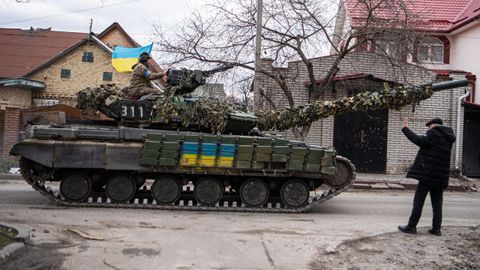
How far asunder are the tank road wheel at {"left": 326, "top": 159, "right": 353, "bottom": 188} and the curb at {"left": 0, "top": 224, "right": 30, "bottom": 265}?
232 inches

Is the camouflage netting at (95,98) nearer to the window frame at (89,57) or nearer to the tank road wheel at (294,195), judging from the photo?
the tank road wheel at (294,195)

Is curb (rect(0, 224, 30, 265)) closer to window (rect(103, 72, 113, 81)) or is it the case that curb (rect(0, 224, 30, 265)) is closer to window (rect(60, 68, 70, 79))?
window (rect(60, 68, 70, 79))

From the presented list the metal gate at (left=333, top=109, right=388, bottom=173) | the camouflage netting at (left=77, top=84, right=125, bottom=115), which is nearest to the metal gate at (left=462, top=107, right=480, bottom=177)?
the metal gate at (left=333, top=109, right=388, bottom=173)

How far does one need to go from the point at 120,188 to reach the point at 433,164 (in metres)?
5.57

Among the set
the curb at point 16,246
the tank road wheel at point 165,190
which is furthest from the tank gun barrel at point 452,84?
the curb at point 16,246

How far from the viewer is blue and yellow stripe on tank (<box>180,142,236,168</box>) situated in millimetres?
10156

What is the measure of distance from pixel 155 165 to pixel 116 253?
3.55 m

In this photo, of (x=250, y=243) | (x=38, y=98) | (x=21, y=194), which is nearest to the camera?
(x=250, y=243)

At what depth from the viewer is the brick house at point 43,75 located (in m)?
22.8

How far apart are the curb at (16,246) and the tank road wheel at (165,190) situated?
3.37 m

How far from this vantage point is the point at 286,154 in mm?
10281

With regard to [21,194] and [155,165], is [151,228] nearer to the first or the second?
[155,165]

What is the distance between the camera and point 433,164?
813cm

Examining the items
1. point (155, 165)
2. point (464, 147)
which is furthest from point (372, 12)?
point (155, 165)
